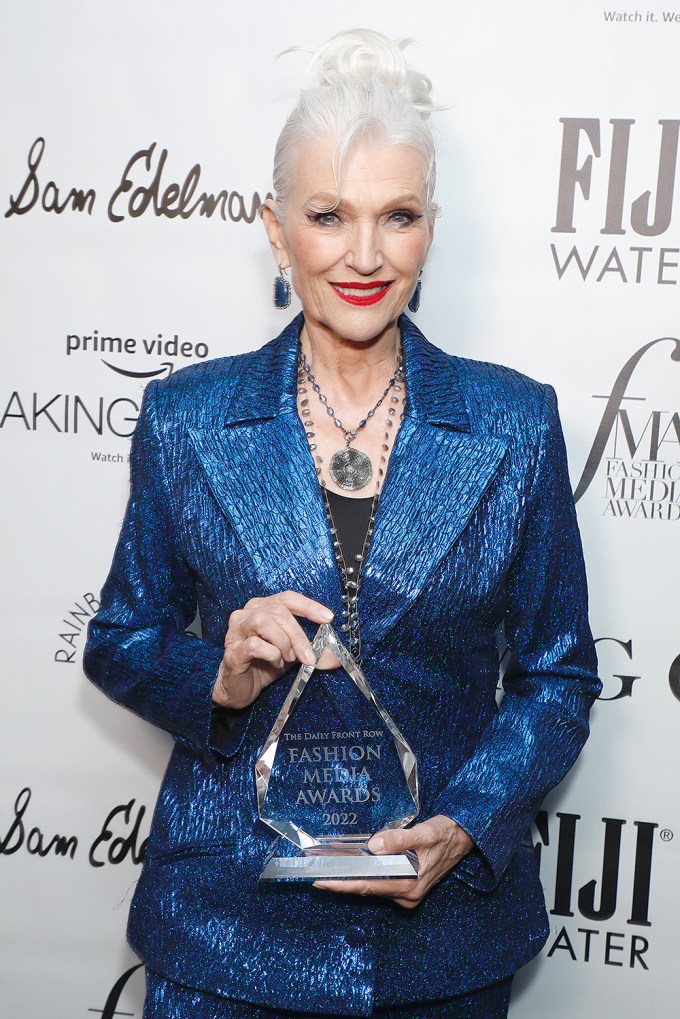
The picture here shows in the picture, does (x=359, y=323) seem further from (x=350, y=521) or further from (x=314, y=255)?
(x=350, y=521)

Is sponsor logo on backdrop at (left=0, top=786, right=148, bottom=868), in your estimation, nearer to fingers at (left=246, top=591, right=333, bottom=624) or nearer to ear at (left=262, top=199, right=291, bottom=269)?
fingers at (left=246, top=591, right=333, bottom=624)

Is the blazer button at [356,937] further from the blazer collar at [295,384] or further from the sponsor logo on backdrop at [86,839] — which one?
the sponsor logo on backdrop at [86,839]

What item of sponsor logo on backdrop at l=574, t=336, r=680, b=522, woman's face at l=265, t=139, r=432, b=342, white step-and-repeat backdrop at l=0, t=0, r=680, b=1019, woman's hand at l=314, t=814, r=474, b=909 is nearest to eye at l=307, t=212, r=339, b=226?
woman's face at l=265, t=139, r=432, b=342

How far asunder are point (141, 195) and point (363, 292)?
58 cm

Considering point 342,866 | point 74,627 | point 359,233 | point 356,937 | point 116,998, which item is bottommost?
point 116,998

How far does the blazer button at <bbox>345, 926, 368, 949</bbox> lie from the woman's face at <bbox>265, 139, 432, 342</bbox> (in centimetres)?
65

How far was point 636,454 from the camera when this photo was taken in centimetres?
163

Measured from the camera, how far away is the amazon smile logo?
5.58ft

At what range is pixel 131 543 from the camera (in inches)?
52.1

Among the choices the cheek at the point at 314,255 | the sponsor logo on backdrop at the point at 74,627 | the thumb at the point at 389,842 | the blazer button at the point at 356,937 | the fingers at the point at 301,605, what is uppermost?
the cheek at the point at 314,255

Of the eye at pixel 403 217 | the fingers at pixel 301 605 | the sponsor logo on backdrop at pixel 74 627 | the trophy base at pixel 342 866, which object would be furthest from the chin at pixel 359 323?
the sponsor logo on backdrop at pixel 74 627

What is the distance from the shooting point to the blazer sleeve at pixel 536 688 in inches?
48.3

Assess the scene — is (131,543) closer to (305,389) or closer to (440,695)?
(305,389)

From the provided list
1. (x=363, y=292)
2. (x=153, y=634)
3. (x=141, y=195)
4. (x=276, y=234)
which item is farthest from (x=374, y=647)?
(x=141, y=195)
